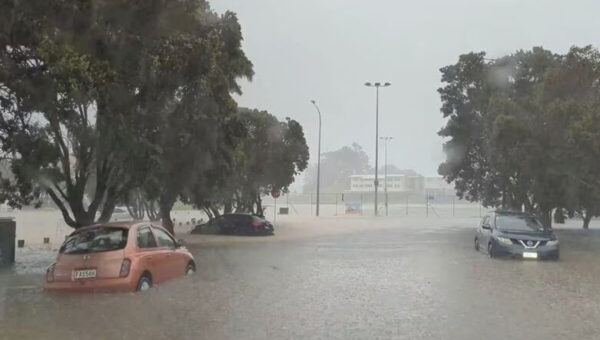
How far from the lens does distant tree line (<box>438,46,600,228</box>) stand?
23203 mm

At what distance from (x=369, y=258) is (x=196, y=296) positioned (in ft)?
30.4

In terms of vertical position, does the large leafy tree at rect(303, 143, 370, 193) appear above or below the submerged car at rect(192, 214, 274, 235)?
above

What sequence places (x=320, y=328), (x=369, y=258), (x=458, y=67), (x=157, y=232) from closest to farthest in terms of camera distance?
1. (x=320, y=328)
2. (x=157, y=232)
3. (x=369, y=258)
4. (x=458, y=67)

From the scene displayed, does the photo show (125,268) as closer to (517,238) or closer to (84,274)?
(84,274)

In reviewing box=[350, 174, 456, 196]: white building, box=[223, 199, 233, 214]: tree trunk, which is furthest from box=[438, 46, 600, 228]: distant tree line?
box=[350, 174, 456, 196]: white building

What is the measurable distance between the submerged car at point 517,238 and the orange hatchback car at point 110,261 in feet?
34.8

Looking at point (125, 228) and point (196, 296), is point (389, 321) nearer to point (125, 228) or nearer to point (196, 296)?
point (196, 296)

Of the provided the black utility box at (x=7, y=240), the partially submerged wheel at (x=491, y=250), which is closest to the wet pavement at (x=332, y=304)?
the partially submerged wheel at (x=491, y=250)

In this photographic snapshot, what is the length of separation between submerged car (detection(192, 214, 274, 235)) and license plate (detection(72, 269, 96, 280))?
21.2 m

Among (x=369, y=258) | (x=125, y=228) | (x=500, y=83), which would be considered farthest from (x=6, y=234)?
(x=500, y=83)

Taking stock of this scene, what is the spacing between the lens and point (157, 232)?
1227 cm

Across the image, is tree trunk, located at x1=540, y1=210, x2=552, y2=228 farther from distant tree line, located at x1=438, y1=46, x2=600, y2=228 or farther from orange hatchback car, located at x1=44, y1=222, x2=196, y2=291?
orange hatchback car, located at x1=44, y1=222, x2=196, y2=291

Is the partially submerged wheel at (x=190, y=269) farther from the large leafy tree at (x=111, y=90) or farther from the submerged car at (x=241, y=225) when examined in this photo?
the submerged car at (x=241, y=225)

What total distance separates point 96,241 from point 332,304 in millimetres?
4164
